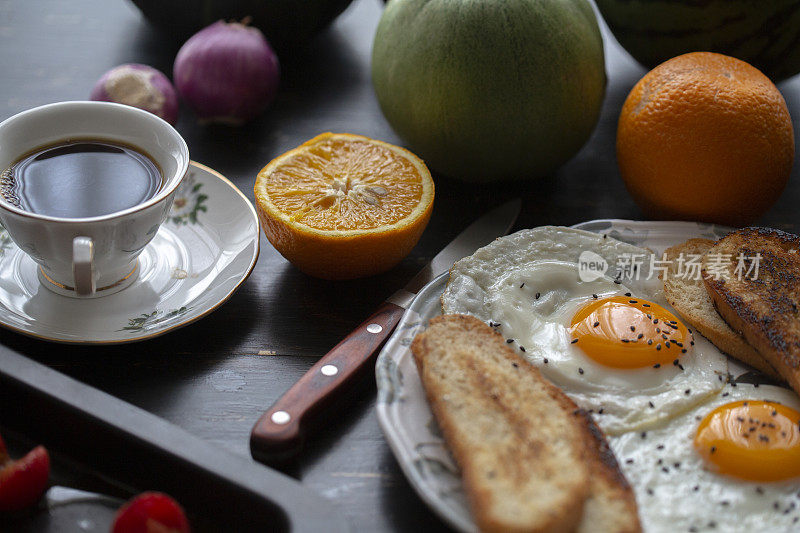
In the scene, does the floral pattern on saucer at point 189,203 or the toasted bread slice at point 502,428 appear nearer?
the toasted bread slice at point 502,428

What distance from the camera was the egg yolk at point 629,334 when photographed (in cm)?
151

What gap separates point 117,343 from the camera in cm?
152

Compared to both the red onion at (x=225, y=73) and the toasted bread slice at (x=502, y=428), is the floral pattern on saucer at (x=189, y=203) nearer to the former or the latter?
the red onion at (x=225, y=73)

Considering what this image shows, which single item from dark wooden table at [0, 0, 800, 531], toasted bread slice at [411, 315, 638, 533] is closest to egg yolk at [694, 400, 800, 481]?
toasted bread slice at [411, 315, 638, 533]

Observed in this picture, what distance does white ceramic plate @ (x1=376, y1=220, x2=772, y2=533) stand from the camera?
3.96 ft

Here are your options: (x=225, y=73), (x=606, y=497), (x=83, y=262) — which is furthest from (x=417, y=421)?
(x=225, y=73)

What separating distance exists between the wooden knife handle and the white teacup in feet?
1.52

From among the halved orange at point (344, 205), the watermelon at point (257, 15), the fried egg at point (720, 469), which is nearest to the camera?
the fried egg at point (720, 469)

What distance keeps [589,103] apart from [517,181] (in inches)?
11.8

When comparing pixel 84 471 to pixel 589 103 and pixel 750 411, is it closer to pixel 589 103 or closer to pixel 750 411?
pixel 750 411

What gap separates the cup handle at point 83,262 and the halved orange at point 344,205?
0.40 meters

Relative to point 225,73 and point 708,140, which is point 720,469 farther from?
point 225,73

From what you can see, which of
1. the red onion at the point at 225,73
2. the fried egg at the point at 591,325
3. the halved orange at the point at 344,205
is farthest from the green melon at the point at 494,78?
the red onion at the point at 225,73

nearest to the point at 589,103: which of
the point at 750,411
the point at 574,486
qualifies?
the point at 750,411
